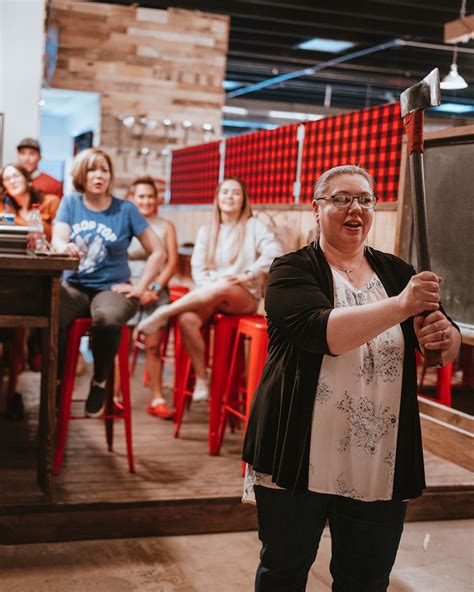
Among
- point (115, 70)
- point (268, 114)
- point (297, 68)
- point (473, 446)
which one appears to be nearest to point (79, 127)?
point (115, 70)

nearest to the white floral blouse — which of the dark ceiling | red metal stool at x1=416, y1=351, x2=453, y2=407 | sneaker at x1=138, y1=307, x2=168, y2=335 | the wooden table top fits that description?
red metal stool at x1=416, y1=351, x2=453, y2=407

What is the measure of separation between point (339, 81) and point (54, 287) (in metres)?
12.3

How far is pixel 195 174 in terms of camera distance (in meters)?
7.67

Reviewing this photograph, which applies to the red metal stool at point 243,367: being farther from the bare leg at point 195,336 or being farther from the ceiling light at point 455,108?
the ceiling light at point 455,108

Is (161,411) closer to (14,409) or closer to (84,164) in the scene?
(14,409)

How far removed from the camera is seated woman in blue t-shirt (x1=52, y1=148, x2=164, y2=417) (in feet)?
12.5

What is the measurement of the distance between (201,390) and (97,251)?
A: 3.38 feet

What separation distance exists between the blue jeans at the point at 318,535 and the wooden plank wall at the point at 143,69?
25.6 ft

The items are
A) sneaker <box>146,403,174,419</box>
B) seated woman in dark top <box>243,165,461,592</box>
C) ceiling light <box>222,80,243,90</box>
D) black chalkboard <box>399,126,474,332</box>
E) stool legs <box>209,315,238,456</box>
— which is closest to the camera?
seated woman in dark top <box>243,165,461,592</box>

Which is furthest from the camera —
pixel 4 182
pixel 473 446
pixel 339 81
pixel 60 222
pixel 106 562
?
pixel 339 81

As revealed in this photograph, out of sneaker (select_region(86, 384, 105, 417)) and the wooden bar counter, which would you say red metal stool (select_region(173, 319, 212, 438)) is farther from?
the wooden bar counter

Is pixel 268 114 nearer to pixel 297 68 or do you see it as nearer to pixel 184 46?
pixel 297 68

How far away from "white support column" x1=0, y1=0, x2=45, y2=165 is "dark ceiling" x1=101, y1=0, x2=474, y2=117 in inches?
111

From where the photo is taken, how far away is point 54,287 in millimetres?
3311
